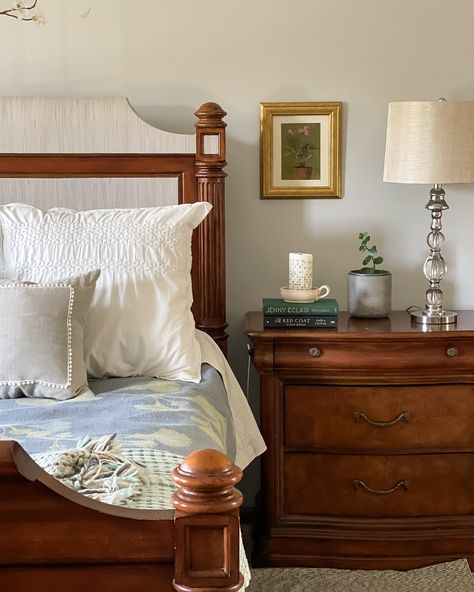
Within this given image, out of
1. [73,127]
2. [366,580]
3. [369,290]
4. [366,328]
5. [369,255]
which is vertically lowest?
[366,580]

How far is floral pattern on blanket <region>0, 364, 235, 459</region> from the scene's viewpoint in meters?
2.06

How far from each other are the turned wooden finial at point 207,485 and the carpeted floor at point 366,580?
161 centimetres

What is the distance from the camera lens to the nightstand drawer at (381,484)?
298 cm

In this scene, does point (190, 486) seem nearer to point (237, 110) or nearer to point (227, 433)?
point (227, 433)

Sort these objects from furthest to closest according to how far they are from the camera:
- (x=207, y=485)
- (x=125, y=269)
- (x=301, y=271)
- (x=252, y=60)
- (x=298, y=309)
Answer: (x=252, y=60) < (x=301, y=271) < (x=298, y=309) < (x=125, y=269) < (x=207, y=485)

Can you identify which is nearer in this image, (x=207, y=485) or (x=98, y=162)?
(x=207, y=485)

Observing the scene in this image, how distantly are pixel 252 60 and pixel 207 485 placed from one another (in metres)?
2.18

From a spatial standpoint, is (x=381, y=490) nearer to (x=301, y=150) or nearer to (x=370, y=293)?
(x=370, y=293)

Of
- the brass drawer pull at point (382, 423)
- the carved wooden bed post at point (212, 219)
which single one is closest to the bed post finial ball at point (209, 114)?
the carved wooden bed post at point (212, 219)

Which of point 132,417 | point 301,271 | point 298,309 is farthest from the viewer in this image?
point 301,271

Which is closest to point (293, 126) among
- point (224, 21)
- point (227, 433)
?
point (224, 21)

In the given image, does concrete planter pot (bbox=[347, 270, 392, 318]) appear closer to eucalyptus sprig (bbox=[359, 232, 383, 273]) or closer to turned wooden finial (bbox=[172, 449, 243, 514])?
eucalyptus sprig (bbox=[359, 232, 383, 273])

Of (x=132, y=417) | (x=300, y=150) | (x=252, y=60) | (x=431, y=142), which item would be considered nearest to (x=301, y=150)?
(x=300, y=150)

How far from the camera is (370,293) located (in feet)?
10.2
